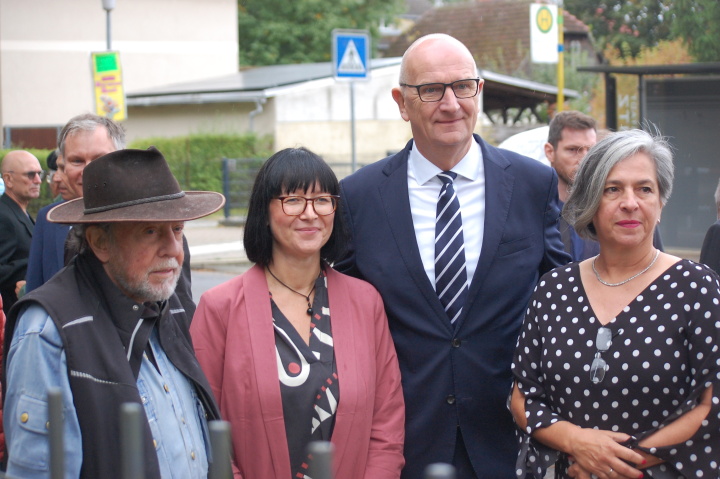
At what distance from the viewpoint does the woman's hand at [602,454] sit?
2896mm

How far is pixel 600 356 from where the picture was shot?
2.99 m

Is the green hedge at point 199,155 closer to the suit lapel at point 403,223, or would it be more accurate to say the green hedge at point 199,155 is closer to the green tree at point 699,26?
the green tree at point 699,26

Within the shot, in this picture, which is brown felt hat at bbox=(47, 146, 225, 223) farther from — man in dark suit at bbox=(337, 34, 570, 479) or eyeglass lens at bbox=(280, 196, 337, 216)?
man in dark suit at bbox=(337, 34, 570, 479)

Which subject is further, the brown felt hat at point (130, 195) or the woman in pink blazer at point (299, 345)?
the woman in pink blazer at point (299, 345)

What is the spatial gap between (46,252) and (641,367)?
8.70 feet

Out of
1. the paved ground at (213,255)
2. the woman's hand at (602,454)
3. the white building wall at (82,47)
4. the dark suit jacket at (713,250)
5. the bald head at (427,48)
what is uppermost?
the white building wall at (82,47)

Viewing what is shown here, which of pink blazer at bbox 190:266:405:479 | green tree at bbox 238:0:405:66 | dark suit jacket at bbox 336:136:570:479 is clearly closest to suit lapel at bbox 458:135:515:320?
dark suit jacket at bbox 336:136:570:479

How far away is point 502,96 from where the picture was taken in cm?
2439

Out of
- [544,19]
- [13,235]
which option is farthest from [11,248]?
[544,19]

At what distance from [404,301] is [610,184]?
85 centimetres

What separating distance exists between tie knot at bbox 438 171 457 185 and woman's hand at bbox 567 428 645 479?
1051mm

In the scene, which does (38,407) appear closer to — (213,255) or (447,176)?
(447,176)

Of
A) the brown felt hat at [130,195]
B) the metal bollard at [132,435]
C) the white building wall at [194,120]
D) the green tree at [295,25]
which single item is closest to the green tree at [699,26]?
the brown felt hat at [130,195]

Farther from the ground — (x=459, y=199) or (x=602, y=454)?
(x=459, y=199)
